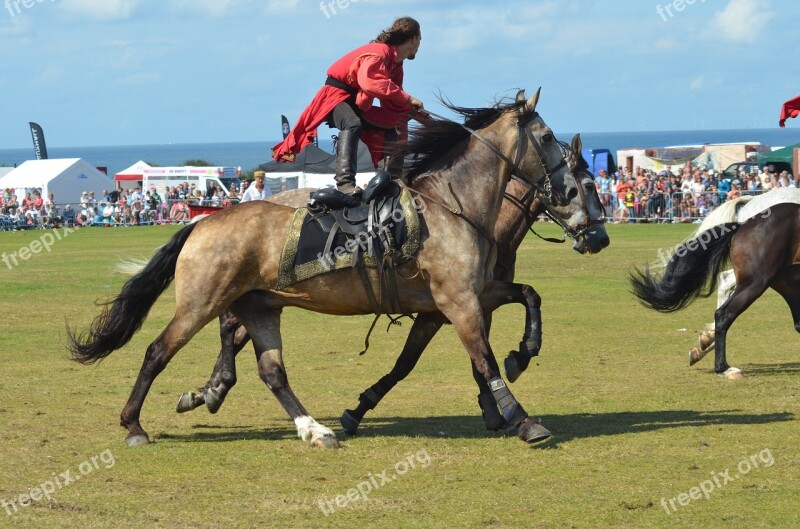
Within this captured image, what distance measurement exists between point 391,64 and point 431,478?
349cm

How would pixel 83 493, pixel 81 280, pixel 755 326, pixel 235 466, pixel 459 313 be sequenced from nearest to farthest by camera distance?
1. pixel 83 493
2. pixel 235 466
3. pixel 459 313
4. pixel 755 326
5. pixel 81 280

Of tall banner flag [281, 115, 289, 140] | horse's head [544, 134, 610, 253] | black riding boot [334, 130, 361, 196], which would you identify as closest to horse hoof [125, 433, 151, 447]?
black riding boot [334, 130, 361, 196]

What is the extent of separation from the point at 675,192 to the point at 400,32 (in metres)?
28.2

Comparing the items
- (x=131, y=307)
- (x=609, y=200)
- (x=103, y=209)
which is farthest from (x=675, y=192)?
(x=131, y=307)

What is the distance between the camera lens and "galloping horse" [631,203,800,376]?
11531mm

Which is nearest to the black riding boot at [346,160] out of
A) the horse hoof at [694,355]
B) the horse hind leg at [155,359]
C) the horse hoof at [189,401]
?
the horse hind leg at [155,359]

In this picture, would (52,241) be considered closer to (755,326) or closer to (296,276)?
(755,326)

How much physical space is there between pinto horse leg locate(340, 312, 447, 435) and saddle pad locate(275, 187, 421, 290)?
883 millimetres

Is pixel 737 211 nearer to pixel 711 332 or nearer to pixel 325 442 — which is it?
pixel 711 332

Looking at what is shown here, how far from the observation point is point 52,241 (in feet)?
115

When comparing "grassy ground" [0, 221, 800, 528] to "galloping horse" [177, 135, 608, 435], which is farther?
"galloping horse" [177, 135, 608, 435]

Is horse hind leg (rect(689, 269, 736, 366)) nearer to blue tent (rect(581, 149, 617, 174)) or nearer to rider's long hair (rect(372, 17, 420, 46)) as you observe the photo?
rider's long hair (rect(372, 17, 420, 46))

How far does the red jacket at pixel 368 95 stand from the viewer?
8.66 meters

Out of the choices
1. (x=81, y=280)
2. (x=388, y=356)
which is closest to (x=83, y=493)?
(x=388, y=356)
